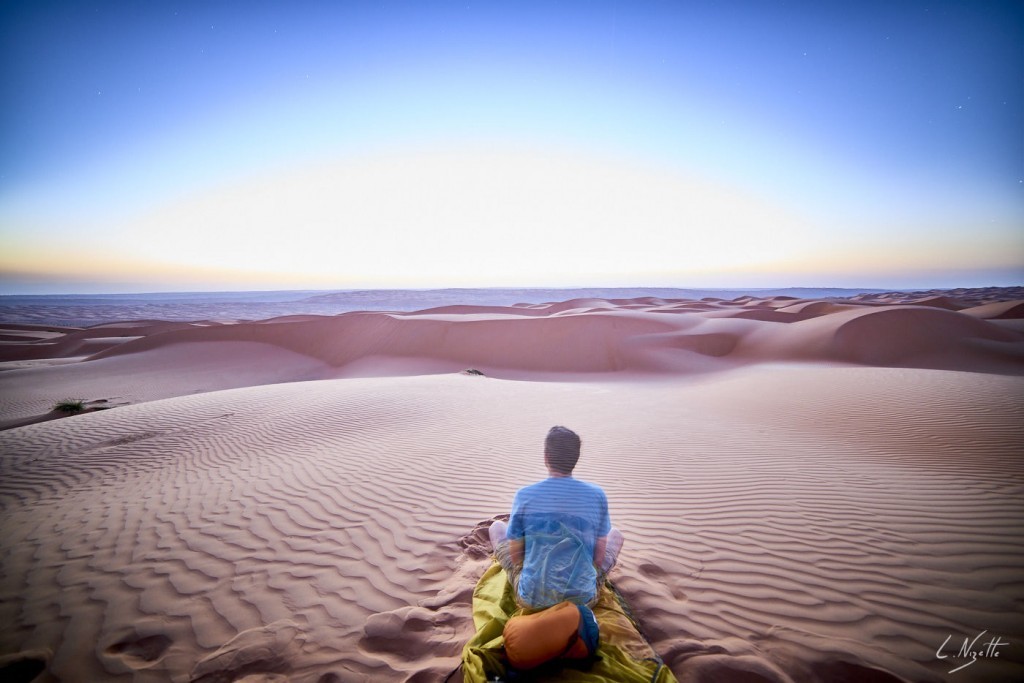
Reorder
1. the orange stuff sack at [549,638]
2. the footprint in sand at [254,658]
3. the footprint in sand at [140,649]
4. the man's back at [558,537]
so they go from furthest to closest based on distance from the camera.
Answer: the footprint in sand at [140,649] < the footprint in sand at [254,658] < the man's back at [558,537] < the orange stuff sack at [549,638]

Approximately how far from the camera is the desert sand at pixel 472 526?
8.72 ft

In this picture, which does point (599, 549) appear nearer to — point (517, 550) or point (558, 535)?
point (558, 535)

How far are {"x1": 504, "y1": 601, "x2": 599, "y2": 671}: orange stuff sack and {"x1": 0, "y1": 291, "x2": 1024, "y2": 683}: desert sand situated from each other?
0.70m

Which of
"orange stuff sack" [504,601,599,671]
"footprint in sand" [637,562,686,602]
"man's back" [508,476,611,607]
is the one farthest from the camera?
"footprint in sand" [637,562,686,602]

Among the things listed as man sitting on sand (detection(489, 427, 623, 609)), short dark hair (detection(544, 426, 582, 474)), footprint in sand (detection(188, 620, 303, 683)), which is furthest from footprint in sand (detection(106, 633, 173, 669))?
short dark hair (detection(544, 426, 582, 474))

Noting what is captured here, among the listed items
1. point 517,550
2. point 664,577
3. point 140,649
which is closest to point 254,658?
point 140,649

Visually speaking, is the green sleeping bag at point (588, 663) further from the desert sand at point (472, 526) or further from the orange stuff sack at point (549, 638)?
the desert sand at point (472, 526)

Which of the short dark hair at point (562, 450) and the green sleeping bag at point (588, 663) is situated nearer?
the green sleeping bag at point (588, 663)

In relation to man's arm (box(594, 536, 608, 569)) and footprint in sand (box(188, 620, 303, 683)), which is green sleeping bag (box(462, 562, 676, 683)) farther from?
footprint in sand (box(188, 620, 303, 683))

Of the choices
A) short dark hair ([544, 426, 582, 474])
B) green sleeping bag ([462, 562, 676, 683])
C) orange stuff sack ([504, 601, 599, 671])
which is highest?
short dark hair ([544, 426, 582, 474])

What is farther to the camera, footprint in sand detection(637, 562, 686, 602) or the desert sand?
footprint in sand detection(637, 562, 686, 602)

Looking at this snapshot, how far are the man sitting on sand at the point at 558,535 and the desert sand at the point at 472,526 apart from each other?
0.76 meters

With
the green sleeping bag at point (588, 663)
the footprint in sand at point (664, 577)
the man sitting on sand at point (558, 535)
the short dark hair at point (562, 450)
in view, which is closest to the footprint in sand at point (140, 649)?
the green sleeping bag at point (588, 663)

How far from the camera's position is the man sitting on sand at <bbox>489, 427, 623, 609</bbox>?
2336 mm
